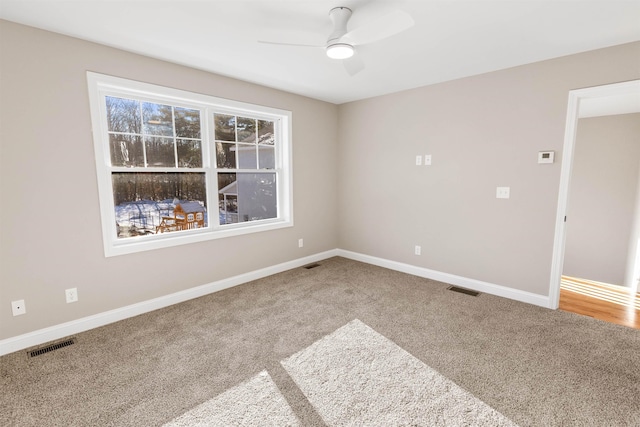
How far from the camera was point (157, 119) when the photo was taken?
9.78 feet

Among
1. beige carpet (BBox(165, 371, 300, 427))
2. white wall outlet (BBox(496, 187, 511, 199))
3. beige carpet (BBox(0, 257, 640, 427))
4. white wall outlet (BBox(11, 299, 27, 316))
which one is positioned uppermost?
white wall outlet (BBox(496, 187, 511, 199))

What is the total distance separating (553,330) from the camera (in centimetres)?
257

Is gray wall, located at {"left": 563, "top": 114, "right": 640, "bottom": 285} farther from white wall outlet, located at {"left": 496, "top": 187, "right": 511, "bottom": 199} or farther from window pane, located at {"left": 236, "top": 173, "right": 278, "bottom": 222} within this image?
window pane, located at {"left": 236, "top": 173, "right": 278, "bottom": 222}

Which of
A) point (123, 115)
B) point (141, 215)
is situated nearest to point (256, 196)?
point (141, 215)

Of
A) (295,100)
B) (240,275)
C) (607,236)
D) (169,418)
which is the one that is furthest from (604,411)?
(607,236)

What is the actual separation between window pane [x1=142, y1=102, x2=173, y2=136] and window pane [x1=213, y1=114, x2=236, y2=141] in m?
0.51

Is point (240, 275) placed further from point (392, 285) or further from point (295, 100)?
point (295, 100)

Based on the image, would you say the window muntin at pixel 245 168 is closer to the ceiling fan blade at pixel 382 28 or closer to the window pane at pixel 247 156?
the window pane at pixel 247 156

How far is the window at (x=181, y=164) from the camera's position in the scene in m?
2.70

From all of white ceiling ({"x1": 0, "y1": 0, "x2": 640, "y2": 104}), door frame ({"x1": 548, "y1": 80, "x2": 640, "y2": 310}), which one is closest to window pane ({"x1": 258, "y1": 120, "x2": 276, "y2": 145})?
white ceiling ({"x1": 0, "y1": 0, "x2": 640, "y2": 104})

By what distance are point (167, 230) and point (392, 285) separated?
2733 mm

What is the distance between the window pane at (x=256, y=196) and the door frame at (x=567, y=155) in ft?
11.0

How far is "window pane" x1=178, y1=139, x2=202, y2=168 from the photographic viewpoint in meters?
3.17

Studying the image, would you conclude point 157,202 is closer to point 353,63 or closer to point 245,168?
point 245,168
